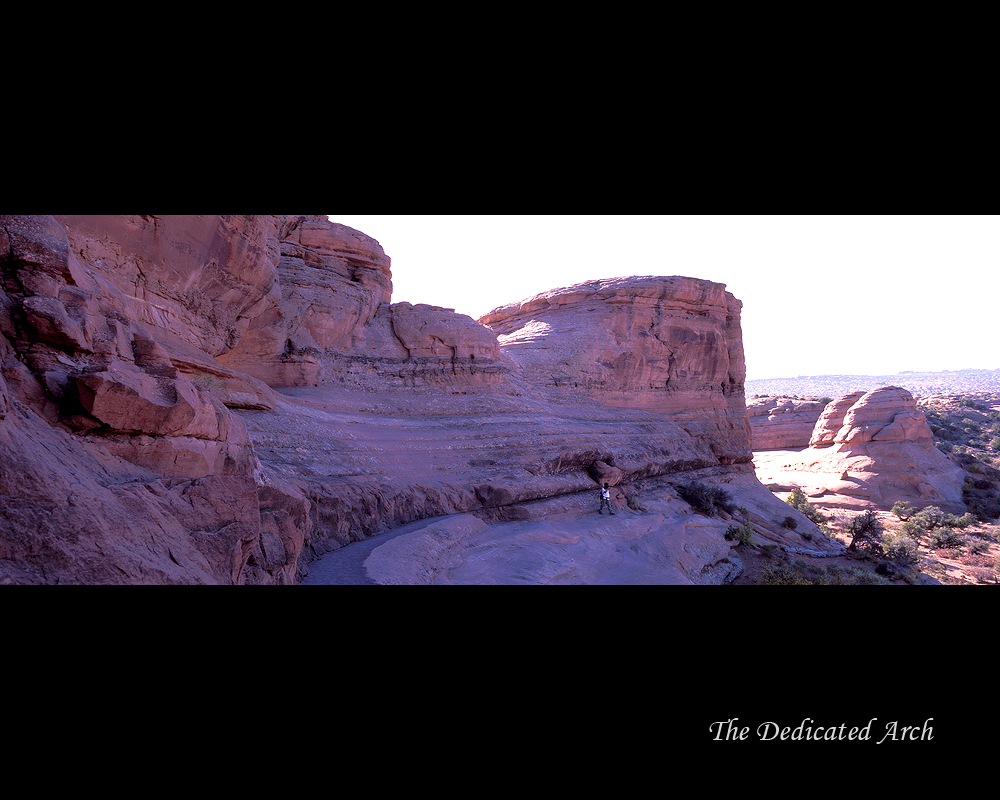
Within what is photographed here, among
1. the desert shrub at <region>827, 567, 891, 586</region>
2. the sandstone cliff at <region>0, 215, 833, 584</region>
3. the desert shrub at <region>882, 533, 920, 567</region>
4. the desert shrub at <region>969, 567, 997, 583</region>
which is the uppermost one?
the sandstone cliff at <region>0, 215, 833, 584</region>

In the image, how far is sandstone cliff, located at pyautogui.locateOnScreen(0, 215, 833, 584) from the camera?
347 cm

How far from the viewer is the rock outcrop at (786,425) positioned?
3322cm

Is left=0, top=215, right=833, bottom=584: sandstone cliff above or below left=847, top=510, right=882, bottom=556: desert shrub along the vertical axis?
above

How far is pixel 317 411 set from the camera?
10.3 metres

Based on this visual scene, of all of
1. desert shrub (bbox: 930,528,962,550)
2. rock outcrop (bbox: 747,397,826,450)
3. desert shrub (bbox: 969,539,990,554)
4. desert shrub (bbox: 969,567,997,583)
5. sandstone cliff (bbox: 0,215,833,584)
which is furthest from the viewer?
→ rock outcrop (bbox: 747,397,826,450)

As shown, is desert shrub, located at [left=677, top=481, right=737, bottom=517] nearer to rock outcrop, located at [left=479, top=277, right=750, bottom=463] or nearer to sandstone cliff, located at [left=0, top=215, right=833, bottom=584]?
sandstone cliff, located at [left=0, top=215, right=833, bottom=584]

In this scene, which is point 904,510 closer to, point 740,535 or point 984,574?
point 984,574

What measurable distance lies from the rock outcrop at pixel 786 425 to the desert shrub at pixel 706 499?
1899 centimetres

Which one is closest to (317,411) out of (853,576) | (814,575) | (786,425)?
(814,575)

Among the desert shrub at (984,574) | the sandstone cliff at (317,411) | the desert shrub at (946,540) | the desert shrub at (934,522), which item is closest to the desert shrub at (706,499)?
the sandstone cliff at (317,411)

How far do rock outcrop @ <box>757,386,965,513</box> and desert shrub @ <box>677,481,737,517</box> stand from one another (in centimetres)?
1266

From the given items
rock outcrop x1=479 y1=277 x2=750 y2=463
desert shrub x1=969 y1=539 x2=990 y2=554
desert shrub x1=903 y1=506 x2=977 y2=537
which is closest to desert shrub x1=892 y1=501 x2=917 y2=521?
desert shrub x1=903 y1=506 x2=977 y2=537
